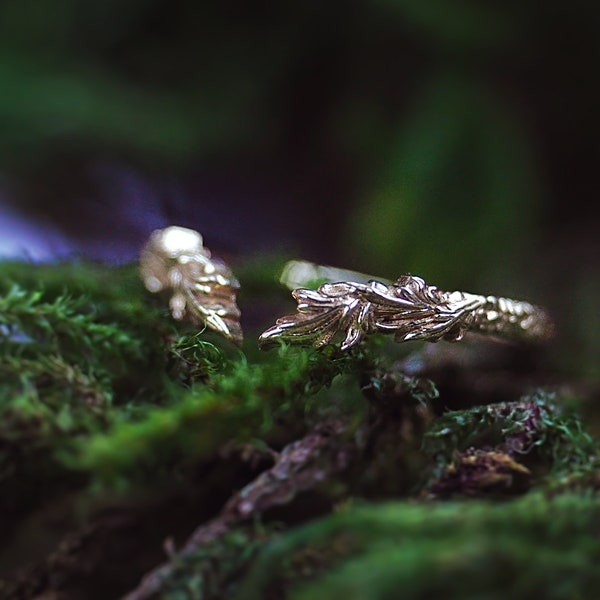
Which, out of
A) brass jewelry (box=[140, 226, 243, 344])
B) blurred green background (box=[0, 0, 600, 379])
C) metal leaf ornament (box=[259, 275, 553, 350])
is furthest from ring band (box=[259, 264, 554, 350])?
blurred green background (box=[0, 0, 600, 379])

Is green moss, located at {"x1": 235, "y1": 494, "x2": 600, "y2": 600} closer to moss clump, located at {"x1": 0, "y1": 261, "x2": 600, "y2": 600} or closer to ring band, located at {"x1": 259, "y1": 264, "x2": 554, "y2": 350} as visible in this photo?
moss clump, located at {"x1": 0, "y1": 261, "x2": 600, "y2": 600}

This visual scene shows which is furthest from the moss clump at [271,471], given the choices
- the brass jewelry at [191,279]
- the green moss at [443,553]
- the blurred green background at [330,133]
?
the blurred green background at [330,133]

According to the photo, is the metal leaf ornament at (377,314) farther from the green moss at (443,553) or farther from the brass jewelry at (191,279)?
the green moss at (443,553)

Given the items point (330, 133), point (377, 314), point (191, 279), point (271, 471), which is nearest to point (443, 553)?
point (271, 471)

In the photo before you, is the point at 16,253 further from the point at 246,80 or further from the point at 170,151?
the point at 246,80

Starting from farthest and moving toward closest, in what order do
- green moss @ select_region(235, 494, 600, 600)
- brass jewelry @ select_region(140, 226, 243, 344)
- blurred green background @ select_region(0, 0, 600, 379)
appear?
blurred green background @ select_region(0, 0, 600, 379) → brass jewelry @ select_region(140, 226, 243, 344) → green moss @ select_region(235, 494, 600, 600)

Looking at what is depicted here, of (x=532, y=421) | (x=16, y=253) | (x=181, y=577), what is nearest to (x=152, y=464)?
(x=181, y=577)

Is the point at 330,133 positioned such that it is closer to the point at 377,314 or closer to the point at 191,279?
the point at 191,279
